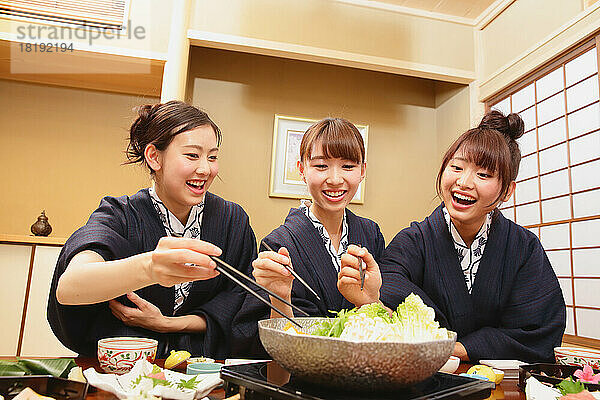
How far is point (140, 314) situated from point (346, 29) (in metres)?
3.10

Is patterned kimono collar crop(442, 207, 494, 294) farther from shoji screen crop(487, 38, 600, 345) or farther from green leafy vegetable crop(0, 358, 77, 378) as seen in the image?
shoji screen crop(487, 38, 600, 345)

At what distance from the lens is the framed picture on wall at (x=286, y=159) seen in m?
4.06

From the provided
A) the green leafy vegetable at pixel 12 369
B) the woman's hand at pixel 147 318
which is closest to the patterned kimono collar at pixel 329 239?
the woman's hand at pixel 147 318

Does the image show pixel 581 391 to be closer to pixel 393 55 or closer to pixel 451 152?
pixel 451 152

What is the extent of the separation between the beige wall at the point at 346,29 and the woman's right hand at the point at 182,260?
9.73ft

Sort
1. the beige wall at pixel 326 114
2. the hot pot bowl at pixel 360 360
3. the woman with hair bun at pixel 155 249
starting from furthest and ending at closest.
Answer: the beige wall at pixel 326 114, the woman with hair bun at pixel 155 249, the hot pot bowl at pixel 360 360

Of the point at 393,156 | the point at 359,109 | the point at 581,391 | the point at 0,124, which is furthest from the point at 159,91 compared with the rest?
the point at 581,391

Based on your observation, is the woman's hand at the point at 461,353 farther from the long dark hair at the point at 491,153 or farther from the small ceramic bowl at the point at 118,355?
the small ceramic bowl at the point at 118,355

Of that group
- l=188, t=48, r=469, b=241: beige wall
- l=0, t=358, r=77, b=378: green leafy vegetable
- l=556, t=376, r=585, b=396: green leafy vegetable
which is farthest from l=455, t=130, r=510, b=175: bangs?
l=188, t=48, r=469, b=241: beige wall

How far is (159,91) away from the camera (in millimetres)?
3611

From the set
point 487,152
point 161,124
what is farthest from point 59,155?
point 487,152

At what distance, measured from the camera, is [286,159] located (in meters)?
4.11

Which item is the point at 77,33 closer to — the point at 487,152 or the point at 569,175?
the point at 487,152

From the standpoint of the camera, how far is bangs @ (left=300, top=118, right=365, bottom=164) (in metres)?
1.65
